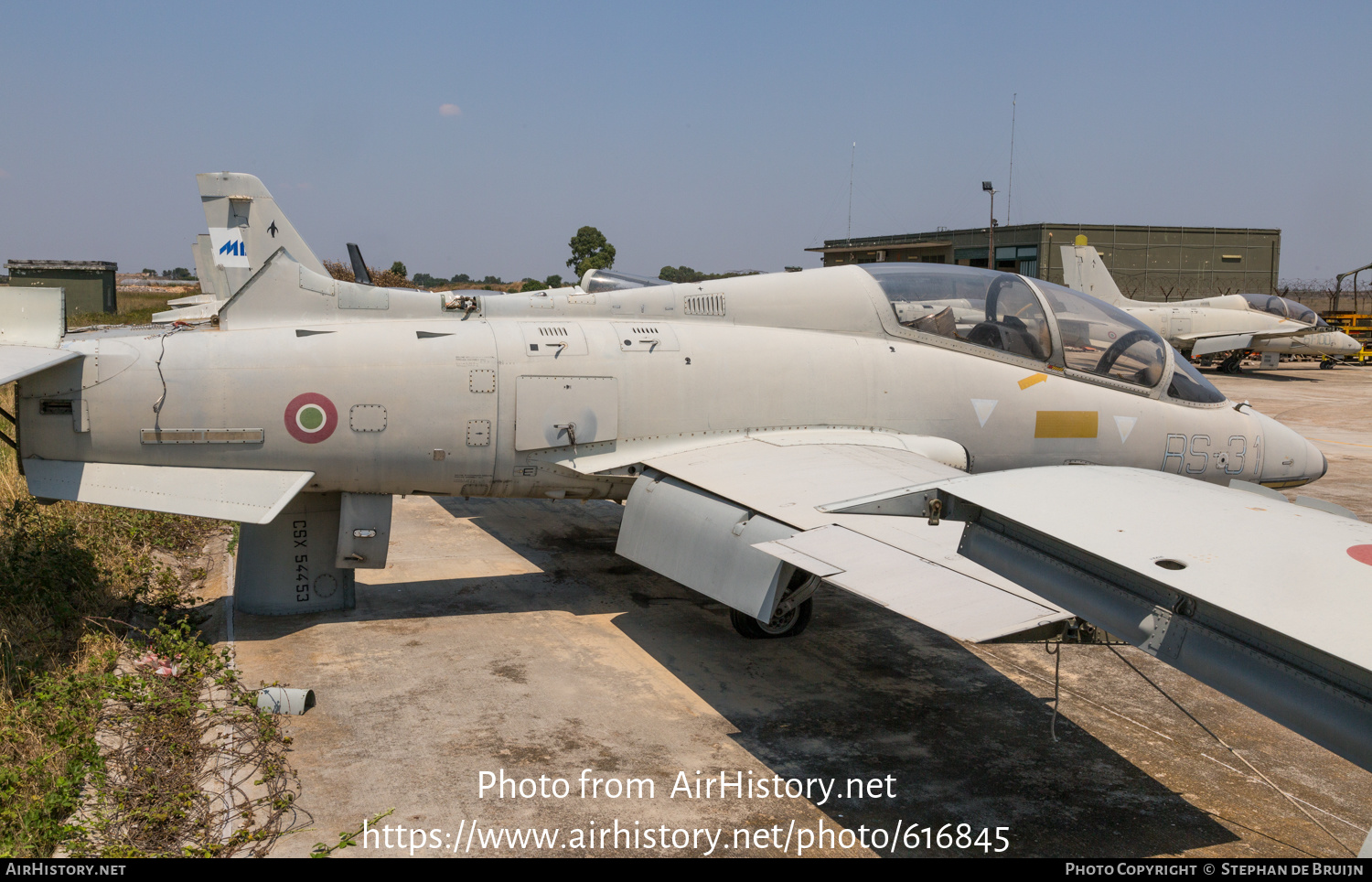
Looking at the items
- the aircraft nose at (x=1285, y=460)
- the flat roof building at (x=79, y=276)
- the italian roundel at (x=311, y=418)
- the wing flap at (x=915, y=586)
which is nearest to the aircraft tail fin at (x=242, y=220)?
the italian roundel at (x=311, y=418)

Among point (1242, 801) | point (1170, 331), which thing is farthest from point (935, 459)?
point (1170, 331)

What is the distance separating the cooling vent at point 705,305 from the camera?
8.28m

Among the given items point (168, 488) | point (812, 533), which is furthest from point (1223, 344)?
point (168, 488)

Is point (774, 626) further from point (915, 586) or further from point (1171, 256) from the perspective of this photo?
point (1171, 256)

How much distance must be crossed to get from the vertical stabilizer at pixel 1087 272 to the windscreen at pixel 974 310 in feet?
86.6

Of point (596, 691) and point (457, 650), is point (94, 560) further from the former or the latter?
point (596, 691)

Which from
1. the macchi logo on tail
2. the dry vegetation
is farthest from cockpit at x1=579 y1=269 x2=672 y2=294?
the dry vegetation

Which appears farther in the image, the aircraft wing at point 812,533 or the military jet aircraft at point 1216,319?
the military jet aircraft at point 1216,319

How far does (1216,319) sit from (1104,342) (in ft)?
94.5

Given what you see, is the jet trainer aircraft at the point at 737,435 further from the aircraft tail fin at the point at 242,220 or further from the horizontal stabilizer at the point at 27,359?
the aircraft tail fin at the point at 242,220

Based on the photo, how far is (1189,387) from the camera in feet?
28.3

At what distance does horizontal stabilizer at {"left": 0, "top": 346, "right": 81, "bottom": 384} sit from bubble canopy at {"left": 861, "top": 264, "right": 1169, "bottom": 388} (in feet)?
20.9

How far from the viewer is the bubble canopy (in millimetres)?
8297

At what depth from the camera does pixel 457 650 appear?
23.1 feet
